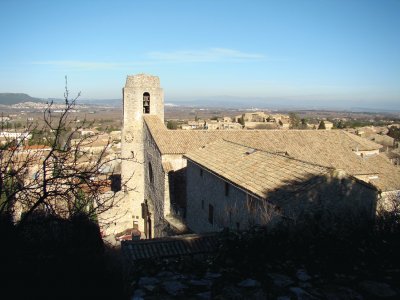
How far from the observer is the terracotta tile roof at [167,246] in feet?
30.7

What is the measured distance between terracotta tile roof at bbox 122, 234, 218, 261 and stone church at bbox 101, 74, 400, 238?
134 centimetres

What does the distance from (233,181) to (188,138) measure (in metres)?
9.76

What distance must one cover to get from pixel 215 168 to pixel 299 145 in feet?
31.9

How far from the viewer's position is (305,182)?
419 inches

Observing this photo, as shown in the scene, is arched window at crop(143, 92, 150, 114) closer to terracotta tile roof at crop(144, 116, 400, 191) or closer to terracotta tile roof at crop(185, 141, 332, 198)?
terracotta tile roof at crop(144, 116, 400, 191)

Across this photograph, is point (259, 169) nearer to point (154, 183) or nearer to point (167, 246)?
point (167, 246)

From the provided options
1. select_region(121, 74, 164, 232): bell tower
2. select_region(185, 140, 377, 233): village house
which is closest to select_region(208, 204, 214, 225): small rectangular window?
select_region(185, 140, 377, 233): village house

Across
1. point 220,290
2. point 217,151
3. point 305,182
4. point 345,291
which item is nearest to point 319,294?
A: point 345,291

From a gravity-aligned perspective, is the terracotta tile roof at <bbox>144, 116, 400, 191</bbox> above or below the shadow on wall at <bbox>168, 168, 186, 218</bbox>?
above

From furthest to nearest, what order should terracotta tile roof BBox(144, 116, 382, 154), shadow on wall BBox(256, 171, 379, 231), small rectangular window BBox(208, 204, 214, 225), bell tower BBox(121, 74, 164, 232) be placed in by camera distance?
1. bell tower BBox(121, 74, 164, 232)
2. terracotta tile roof BBox(144, 116, 382, 154)
3. small rectangular window BBox(208, 204, 214, 225)
4. shadow on wall BBox(256, 171, 379, 231)

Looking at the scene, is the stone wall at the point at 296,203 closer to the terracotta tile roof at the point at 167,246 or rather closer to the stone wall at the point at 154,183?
the terracotta tile roof at the point at 167,246

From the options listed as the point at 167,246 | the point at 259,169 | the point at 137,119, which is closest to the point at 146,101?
the point at 137,119

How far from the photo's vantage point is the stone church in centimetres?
1138

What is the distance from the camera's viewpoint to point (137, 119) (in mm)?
25953
